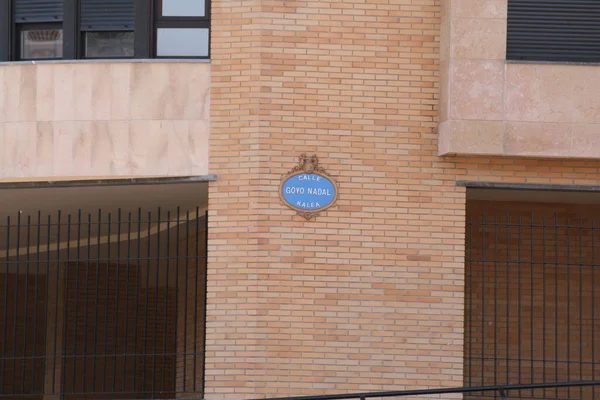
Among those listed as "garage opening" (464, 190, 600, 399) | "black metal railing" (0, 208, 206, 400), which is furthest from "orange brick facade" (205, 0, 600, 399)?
"black metal railing" (0, 208, 206, 400)

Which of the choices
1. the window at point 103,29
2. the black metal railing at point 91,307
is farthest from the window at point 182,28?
the black metal railing at point 91,307

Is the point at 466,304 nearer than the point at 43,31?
No

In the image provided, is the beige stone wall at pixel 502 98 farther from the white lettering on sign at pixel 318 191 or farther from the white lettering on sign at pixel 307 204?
the white lettering on sign at pixel 307 204

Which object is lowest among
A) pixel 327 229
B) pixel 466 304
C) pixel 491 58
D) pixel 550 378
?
pixel 550 378

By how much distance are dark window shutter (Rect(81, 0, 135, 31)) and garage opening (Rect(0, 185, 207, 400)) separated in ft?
5.59

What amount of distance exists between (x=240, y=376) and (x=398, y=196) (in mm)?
2337

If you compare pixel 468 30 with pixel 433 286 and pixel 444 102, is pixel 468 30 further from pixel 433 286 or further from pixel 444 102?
pixel 433 286

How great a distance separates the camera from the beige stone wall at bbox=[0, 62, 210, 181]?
38.8ft

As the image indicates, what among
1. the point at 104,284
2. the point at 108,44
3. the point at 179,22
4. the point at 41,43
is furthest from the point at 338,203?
the point at 104,284

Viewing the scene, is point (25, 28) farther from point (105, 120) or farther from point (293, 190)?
point (293, 190)

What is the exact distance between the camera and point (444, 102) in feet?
38.2

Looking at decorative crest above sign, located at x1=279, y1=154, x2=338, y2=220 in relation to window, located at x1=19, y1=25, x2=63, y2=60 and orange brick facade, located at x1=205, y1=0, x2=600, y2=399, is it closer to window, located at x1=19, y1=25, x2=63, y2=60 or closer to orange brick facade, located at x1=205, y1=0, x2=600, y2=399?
orange brick facade, located at x1=205, y1=0, x2=600, y2=399

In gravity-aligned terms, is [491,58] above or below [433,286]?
above

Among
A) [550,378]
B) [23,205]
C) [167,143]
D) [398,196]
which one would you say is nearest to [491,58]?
[398,196]
